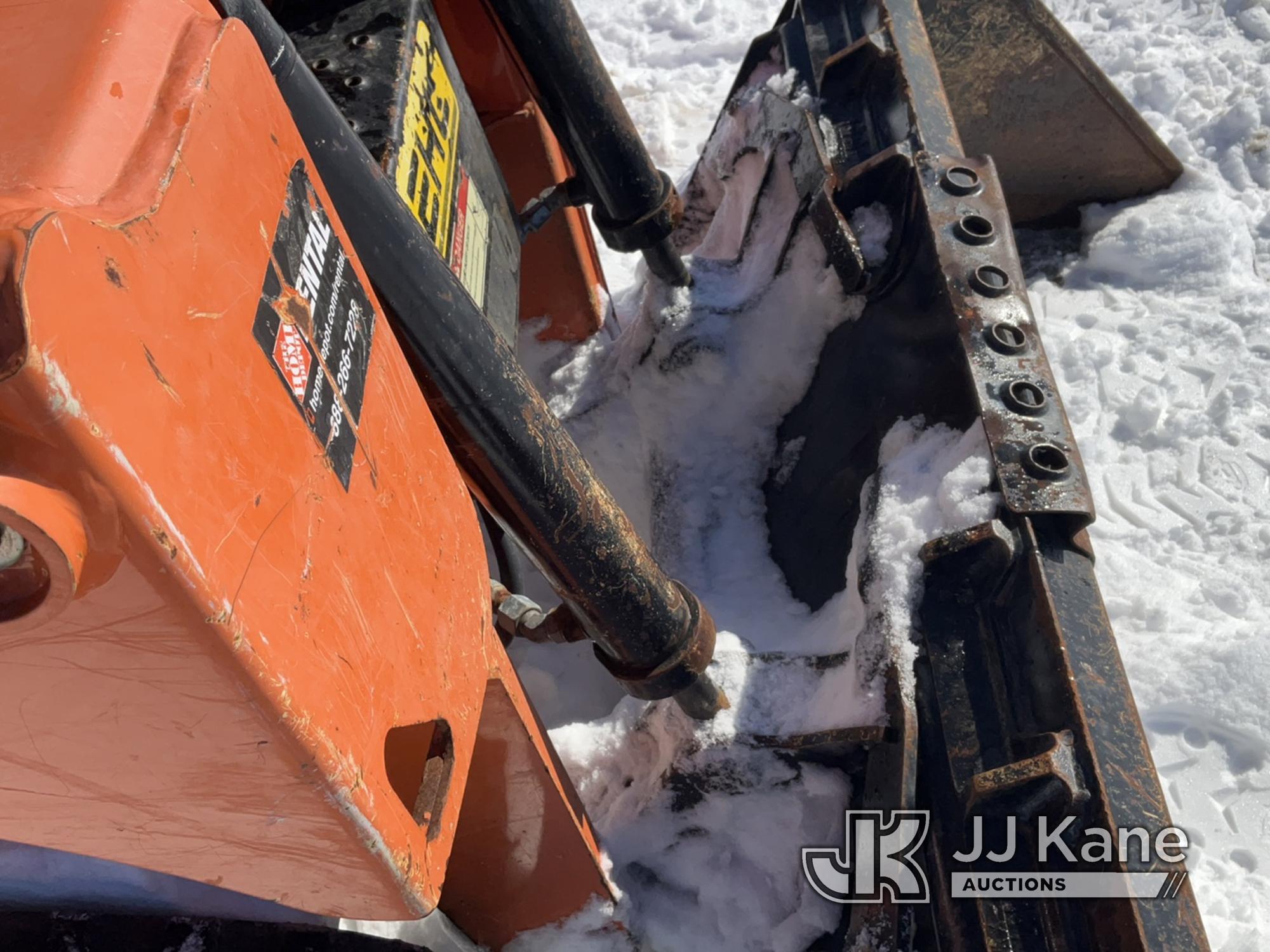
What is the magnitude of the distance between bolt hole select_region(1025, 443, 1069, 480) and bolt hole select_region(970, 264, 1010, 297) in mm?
318

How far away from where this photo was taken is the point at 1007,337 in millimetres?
1494

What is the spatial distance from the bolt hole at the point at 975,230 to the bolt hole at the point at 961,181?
2.6 inches

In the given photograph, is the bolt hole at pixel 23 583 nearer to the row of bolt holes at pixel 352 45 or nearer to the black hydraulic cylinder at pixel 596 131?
the row of bolt holes at pixel 352 45

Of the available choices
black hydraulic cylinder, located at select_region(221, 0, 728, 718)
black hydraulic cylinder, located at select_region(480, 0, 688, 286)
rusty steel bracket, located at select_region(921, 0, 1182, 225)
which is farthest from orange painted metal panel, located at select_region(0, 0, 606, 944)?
rusty steel bracket, located at select_region(921, 0, 1182, 225)

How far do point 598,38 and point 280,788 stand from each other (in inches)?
145

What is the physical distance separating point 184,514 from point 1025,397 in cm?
123

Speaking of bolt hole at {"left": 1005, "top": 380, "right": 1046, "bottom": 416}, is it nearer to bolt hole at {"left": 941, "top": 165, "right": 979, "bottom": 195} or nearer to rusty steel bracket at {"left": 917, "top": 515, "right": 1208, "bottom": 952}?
rusty steel bracket at {"left": 917, "top": 515, "right": 1208, "bottom": 952}

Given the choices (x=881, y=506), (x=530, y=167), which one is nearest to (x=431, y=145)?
(x=530, y=167)

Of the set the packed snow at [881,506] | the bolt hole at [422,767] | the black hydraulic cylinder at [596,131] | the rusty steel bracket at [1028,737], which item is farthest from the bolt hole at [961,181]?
the bolt hole at [422,767]

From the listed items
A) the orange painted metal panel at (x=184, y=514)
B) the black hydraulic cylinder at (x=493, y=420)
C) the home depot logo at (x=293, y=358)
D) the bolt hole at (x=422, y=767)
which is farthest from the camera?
the black hydraulic cylinder at (x=493, y=420)

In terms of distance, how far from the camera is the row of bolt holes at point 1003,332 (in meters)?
1.34

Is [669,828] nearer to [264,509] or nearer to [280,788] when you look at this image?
[280,788]

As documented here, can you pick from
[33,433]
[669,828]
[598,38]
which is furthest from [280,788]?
[598,38]

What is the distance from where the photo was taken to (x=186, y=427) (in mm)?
555
